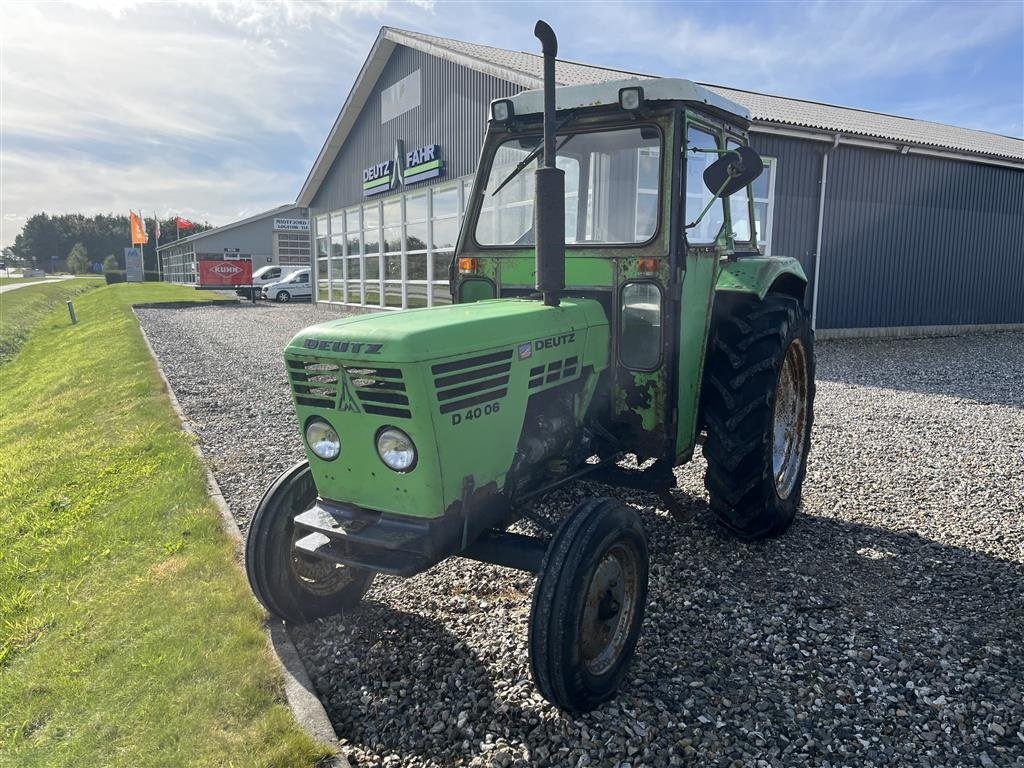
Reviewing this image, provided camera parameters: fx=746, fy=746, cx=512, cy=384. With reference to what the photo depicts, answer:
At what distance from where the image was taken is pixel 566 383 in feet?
11.0

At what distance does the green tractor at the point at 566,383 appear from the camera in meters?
2.68

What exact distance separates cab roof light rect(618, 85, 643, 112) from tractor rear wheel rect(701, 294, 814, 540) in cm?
120

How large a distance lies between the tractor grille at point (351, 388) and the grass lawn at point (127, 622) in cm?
114

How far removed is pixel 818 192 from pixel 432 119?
26.2 feet

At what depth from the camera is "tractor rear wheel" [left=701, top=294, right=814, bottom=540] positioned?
3.74 m

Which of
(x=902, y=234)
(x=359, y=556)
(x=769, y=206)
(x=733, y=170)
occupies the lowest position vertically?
(x=359, y=556)

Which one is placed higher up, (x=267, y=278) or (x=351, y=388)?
(x=351, y=388)

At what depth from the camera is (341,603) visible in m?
3.46

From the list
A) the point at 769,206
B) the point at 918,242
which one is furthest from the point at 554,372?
the point at 918,242

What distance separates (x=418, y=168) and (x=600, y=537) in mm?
14948

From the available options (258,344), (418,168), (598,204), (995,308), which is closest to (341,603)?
(598,204)

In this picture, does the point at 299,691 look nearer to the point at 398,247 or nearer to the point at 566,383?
the point at 566,383

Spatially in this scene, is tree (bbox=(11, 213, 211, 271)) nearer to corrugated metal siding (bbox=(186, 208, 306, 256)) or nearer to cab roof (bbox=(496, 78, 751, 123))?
corrugated metal siding (bbox=(186, 208, 306, 256))

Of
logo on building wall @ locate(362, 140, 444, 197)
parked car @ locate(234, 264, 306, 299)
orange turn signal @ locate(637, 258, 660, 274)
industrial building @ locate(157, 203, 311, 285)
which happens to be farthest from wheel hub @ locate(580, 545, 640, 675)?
industrial building @ locate(157, 203, 311, 285)
